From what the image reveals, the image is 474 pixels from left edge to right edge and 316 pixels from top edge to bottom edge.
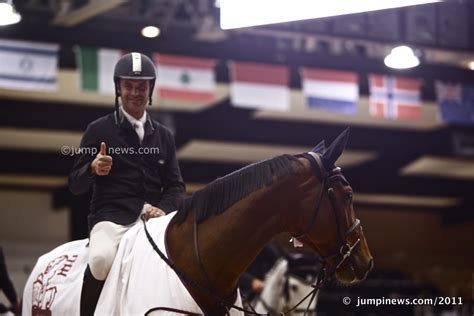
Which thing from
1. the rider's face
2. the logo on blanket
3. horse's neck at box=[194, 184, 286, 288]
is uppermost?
the rider's face

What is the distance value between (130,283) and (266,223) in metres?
0.73

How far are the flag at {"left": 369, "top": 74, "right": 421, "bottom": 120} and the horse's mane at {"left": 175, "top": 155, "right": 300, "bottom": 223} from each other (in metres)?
6.81

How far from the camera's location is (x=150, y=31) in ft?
33.2

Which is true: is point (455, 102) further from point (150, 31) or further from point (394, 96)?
point (150, 31)

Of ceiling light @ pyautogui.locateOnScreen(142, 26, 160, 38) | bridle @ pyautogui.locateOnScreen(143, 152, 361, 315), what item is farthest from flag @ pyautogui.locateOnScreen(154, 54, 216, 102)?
bridle @ pyautogui.locateOnScreen(143, 152, 361, 315)

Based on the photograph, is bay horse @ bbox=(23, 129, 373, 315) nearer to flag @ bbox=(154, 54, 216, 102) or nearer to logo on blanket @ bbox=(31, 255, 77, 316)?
logo on blanket @ bbox=(31, 255, 77, 316)

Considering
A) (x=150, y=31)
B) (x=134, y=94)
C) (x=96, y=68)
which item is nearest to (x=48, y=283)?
(x=134, y=94)

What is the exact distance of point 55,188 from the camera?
17516 mm

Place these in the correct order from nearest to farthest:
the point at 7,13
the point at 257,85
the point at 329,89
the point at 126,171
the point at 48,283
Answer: the point at 126,171, the point at 48,283, the point at 7,13, the point at 257,85, the point at 329,89

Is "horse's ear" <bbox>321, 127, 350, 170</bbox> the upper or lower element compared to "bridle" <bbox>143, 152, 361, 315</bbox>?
upper

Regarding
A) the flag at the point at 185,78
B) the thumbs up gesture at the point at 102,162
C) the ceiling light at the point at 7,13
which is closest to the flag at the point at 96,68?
the flag at the point at 185,78

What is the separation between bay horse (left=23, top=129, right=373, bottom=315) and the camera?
448 centimetres

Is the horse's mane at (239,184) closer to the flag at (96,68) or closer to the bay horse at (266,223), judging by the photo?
the bay horse at (266,223)

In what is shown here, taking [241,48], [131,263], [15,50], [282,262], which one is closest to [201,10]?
[241,48]
